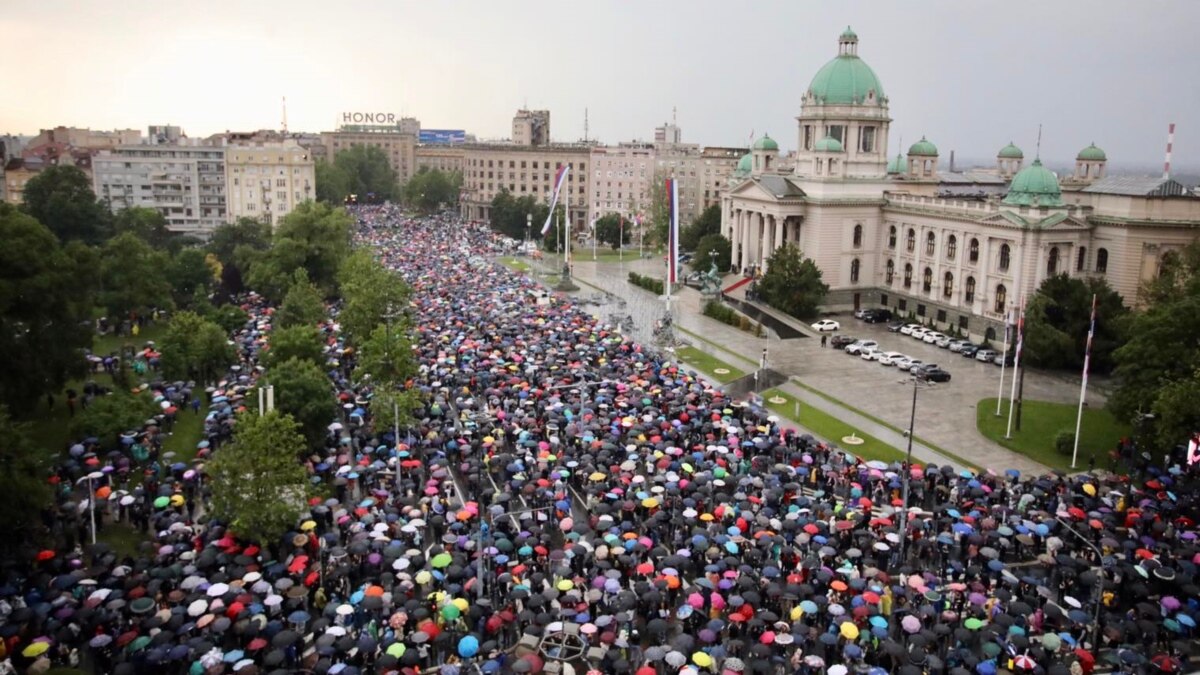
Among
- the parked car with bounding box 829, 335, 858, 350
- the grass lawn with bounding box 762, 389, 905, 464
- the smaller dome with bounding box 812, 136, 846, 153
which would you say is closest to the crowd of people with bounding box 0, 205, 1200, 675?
the grass lawn with bounding box 762, 389, 905, 464

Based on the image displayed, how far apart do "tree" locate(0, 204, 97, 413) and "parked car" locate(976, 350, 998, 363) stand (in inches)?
2075

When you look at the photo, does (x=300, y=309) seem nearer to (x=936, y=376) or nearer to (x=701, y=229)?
(x=936, y=376)

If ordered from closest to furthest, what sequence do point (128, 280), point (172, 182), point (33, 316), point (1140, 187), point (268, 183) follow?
point (33, 316) → point (128, 280) → point (1140, 187) → point (268, 183) → point (172, 182)

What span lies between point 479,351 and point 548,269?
48.2 metres

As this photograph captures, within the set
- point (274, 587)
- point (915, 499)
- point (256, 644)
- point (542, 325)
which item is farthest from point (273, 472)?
point (542, 325)

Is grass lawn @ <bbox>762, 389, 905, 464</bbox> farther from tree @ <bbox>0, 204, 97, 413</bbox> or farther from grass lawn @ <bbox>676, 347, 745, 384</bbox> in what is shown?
tree @ <bbox>0, 204, 97, 413</bbox>

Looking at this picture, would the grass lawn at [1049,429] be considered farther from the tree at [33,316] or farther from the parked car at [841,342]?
the tree at [33,316]

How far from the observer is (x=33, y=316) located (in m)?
39.2

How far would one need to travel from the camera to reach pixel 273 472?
30.5 metres

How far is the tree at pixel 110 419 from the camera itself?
124 ft

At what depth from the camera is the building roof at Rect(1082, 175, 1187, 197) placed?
6206 cm

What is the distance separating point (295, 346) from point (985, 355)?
43.6 meters

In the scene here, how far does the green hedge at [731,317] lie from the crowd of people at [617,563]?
26.6 metres

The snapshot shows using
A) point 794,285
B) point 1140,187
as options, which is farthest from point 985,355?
point 1140,187
